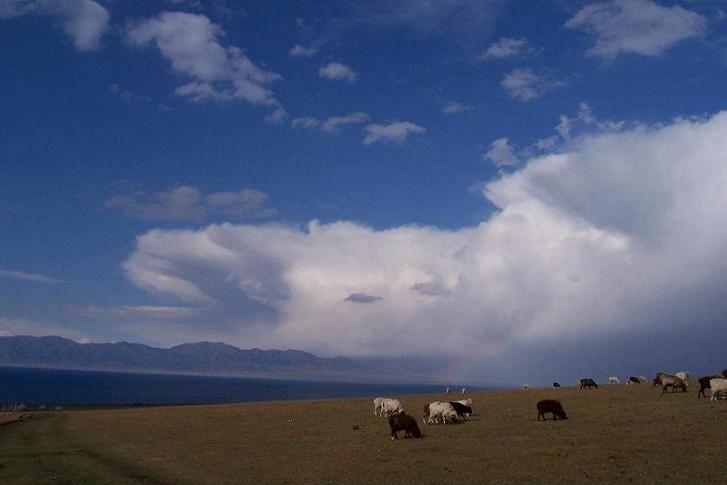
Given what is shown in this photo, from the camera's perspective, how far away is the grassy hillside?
2359 centimetres

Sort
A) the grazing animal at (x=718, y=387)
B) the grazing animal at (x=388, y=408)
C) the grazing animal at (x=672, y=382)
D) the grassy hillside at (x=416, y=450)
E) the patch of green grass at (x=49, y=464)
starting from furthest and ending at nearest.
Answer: the grazing animal at (x=672, y=382) < the grazing animal at (x=388, y=408) < the grazing animal at (x=718, y=387) < the patch of green grass at (x=49, y=464) < the grassy hillside at (x=416, y=450)

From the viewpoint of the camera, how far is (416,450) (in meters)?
29.9

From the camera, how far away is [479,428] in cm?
3719

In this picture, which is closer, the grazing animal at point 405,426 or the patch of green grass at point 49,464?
the patch of green grass at point 49,464

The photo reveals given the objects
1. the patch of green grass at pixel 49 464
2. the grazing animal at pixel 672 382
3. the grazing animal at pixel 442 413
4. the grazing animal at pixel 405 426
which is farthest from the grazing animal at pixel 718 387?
the patch of green grass at pixel 49 464

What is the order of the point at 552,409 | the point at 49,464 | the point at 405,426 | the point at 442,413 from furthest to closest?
the point at 442,413 < the point at 552,409 < the point at 405,426 < the point at 49,464

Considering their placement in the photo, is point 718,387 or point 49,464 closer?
point 49,464

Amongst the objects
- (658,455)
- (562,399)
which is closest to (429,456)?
(658,455)

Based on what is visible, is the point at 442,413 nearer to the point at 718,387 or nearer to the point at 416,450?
the point at 416,450

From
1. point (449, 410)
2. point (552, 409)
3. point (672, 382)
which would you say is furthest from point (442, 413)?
point (672, 382)

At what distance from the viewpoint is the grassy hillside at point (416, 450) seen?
2359cm

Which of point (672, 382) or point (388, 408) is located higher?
point (672, 382)

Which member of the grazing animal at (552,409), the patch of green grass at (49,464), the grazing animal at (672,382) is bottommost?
the patch of green grass at (49,464)

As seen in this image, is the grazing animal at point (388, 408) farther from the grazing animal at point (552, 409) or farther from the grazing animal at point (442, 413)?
the grazing animal at point (552, 409)
